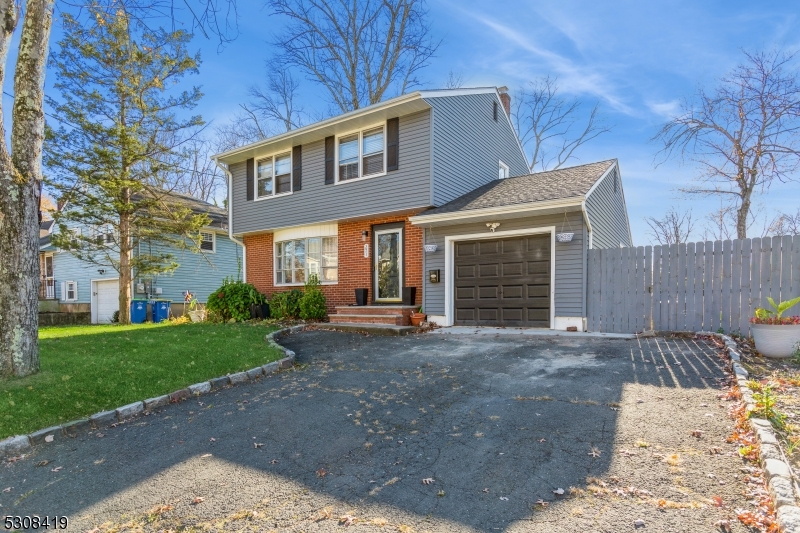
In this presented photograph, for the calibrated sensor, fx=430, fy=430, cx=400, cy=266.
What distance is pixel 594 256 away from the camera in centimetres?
904

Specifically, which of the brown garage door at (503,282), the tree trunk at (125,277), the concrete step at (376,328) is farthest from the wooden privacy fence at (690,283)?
the tree trunk at (125,277)

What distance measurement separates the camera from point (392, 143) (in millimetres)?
11438

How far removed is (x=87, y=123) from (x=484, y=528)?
17.3m

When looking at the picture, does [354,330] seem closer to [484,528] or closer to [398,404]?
[398,404]

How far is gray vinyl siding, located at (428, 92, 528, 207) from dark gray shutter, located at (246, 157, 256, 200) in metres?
7.00

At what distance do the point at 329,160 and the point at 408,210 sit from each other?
3228 millimetres

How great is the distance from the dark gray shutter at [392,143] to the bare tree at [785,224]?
777 inches

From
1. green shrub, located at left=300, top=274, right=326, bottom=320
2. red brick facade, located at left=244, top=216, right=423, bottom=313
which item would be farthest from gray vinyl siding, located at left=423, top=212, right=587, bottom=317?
green shrub, located at left=300, top=274, right=326, bottom=320

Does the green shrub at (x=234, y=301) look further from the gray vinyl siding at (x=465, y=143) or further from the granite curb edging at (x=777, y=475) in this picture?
the granite curb edging at (x=777, y=475)

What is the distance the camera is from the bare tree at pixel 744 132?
13273 mm

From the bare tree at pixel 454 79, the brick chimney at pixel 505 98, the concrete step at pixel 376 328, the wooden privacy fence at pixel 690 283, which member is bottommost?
the concrete step at pixel 376 328

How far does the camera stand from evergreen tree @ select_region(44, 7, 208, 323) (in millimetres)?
14328

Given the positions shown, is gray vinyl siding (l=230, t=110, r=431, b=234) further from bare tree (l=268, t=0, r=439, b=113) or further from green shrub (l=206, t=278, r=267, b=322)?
bare tree (l=268, t=0, r=439, b=113)

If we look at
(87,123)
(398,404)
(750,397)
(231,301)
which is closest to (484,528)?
(398,404)
